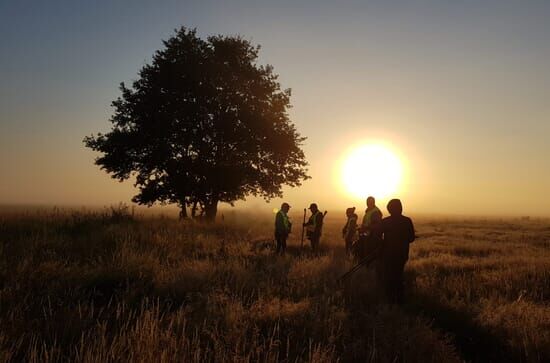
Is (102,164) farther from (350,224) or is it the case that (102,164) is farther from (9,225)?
(350,224)

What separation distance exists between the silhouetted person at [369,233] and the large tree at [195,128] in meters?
11.7

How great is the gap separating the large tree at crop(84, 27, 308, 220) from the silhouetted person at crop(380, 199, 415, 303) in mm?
15824

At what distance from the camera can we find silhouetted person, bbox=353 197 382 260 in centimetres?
1242

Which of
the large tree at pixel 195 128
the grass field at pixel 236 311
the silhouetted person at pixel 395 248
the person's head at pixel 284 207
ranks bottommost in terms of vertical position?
the grass field at pixel 236 311

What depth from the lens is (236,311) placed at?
20.5 ft

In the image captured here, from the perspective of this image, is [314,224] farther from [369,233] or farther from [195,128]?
[195,128]

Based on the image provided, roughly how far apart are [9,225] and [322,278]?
9.50m

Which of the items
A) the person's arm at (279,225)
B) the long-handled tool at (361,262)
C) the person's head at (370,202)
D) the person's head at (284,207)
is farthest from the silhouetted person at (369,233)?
the person's head at (284,207)

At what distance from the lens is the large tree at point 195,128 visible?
916 inches

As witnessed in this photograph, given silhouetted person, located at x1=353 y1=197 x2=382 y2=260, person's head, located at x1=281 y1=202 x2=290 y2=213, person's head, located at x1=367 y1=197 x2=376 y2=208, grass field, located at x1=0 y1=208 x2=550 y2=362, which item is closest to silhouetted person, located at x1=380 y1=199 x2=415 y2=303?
grass field, located at x1=0 y1=208 x2=550 y2=362

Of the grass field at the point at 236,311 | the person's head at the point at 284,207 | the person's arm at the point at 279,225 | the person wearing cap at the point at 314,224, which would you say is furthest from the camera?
the person wearing cap at the point at 314,224

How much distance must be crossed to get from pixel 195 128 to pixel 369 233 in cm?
1401

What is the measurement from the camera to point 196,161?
2391 cm

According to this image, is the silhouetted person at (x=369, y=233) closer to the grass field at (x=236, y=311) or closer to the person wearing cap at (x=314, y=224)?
the grass field at (x=236, y=311)
